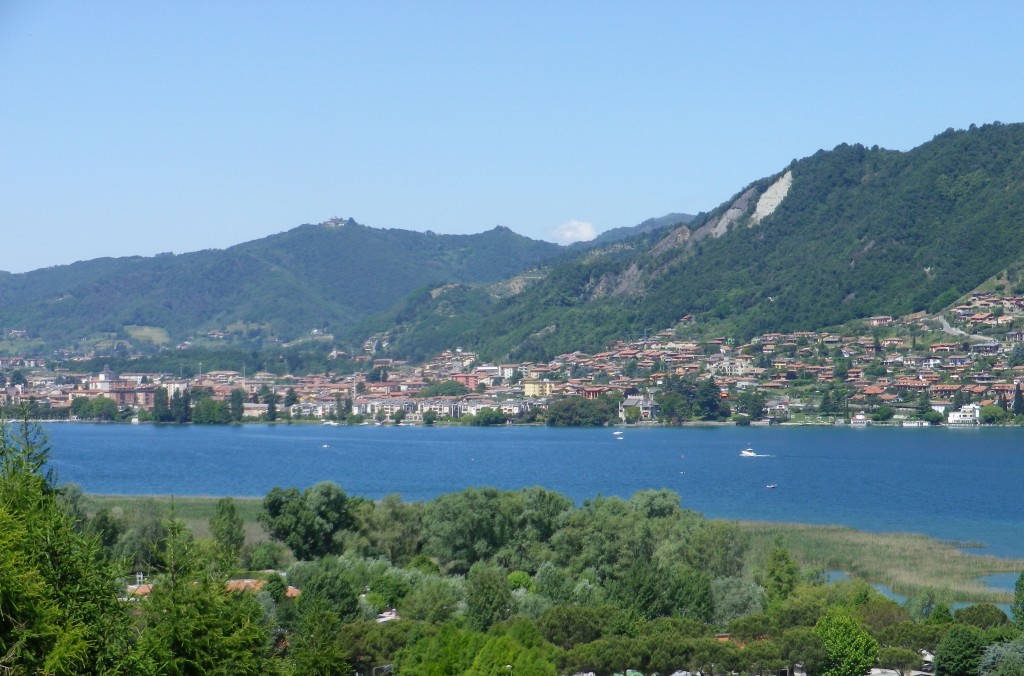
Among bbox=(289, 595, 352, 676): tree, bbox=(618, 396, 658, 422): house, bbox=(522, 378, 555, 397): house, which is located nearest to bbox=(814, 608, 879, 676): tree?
bbox=(289, 595, 352, 676): tree

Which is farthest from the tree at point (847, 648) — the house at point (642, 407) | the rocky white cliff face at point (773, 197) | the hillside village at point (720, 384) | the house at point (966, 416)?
the rocky white cliff face at point (773, 197)

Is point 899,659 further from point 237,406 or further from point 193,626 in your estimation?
point 237,406

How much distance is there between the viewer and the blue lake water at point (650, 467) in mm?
41844

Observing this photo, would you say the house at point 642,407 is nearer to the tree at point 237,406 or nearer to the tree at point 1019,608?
the tree at point 237,406

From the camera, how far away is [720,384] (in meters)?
88.8

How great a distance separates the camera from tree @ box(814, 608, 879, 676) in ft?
58.2

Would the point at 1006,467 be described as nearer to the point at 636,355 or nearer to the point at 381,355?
the point at 636,355

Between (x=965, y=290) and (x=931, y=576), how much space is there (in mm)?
72522

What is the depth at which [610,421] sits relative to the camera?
3364 inches

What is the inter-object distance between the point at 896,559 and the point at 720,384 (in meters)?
59.0

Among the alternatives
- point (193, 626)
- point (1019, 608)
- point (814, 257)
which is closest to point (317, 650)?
point (193, 626)

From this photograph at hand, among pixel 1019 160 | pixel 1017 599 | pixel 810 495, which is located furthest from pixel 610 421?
pixel 1017 599

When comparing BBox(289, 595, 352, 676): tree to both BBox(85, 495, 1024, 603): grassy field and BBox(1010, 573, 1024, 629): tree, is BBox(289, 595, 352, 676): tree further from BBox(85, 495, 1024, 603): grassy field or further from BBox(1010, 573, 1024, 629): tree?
BBox(85, 495, 1024, 603): grassy field

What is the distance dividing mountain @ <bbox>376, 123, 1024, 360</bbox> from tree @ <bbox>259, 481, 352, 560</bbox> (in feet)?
247
